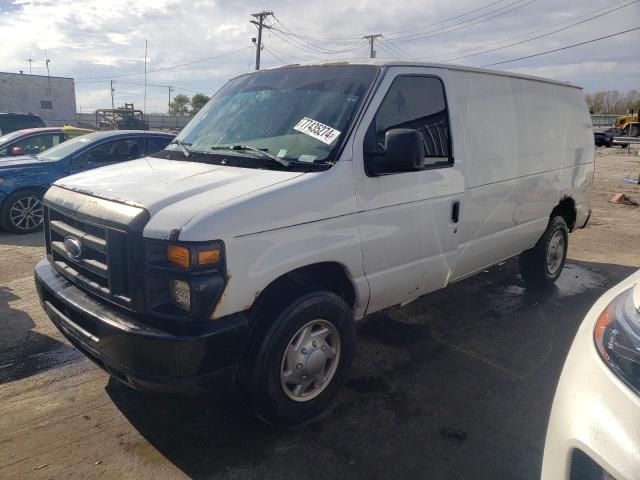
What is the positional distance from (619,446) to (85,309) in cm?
257

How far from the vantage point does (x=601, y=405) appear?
1.64 m

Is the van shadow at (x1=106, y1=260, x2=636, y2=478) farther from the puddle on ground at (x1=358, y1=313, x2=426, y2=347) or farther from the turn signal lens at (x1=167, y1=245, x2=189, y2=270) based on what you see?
the turn signal lens at (x1=167, y1=245, x2=189, y2=270)

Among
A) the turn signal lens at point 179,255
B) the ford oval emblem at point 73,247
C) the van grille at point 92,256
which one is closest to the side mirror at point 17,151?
the van grille at point 92,256

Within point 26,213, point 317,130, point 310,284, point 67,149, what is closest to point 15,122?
point 67,149

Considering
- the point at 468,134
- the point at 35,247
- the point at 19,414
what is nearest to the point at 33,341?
the point at 19,414

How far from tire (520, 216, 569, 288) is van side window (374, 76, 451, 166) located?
97.5 inches

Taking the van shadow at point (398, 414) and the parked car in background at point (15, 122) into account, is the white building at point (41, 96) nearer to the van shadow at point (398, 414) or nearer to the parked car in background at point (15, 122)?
the parked car in background at point (15, 122)

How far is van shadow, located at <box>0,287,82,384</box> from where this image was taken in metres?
3.76

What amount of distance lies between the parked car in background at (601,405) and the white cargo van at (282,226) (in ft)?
4.83

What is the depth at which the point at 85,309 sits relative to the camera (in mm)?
2766

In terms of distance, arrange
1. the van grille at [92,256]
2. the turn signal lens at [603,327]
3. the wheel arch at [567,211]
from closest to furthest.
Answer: the turn signal lens at [603,327] < the van grille at [92,256] < the wheel arch at [567,211]

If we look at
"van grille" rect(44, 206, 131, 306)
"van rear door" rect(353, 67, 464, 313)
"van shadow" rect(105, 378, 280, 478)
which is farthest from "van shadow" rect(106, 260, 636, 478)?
"van grille" rect(44, 206, 131, 306)

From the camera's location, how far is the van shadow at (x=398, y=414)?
2.79m

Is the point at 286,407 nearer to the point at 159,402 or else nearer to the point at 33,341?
the point at 159,402
